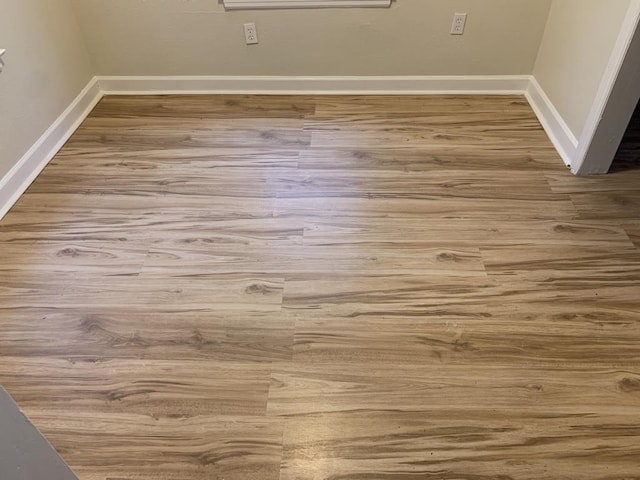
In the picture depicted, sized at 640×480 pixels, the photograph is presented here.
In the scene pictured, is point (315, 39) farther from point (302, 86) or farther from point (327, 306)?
point (327, 306)

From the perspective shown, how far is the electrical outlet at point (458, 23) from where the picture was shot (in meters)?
2.52

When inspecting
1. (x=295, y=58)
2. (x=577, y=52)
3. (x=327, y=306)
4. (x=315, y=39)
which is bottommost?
(x=327, y=306)

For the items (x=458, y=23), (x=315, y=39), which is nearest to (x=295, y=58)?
(x=315, y=39)

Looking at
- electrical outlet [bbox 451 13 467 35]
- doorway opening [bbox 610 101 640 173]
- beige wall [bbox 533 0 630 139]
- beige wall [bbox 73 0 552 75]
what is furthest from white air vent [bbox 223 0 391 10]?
doorway opening [bbox 610 101 640 173]

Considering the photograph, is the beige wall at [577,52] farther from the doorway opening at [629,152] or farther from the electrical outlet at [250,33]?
the electrical outlet at [250,33]

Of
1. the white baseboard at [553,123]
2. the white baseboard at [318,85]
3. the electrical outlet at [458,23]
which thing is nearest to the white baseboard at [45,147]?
the white baseboard at [318,85]

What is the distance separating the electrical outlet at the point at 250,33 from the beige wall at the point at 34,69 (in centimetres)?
92

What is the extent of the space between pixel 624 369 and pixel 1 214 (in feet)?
7.97

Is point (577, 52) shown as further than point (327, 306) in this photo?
Yes

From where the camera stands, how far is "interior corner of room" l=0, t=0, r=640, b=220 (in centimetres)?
216

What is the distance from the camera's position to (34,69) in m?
2.31

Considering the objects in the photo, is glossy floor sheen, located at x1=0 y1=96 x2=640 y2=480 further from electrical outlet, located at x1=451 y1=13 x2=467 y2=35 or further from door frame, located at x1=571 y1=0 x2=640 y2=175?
electrical outlet, located at x1=451 y1=13 x2=467 y2=35

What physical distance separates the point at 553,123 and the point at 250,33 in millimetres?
1647

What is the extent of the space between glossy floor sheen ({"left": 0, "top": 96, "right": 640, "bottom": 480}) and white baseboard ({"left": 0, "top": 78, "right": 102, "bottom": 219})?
0.18 ft
